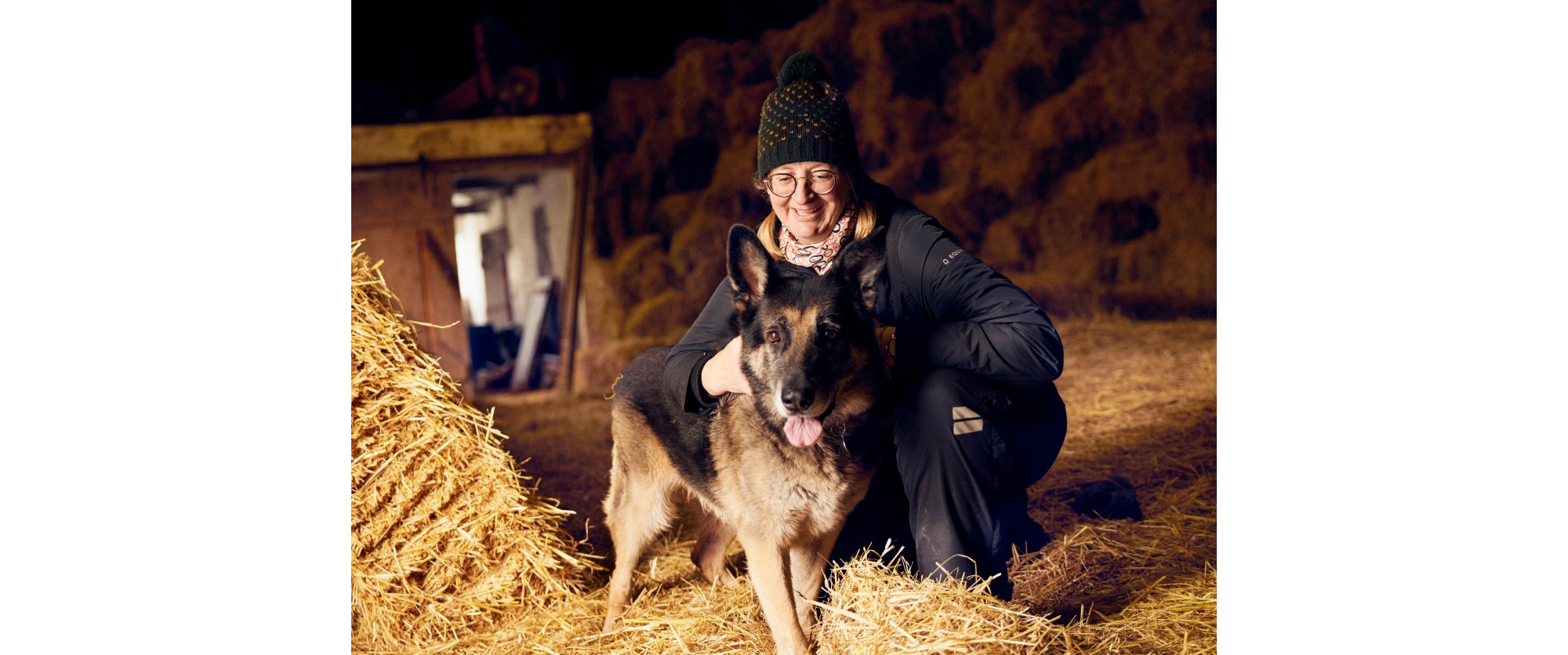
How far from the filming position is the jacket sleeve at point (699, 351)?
8.28 feet

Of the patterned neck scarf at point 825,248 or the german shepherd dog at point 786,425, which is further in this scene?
the patterned neck scarf at point 825,248

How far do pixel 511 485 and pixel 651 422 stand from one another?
2.05 feet

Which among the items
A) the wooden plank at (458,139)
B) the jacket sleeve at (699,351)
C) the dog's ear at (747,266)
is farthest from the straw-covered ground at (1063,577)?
the wooden plank at (458,139)

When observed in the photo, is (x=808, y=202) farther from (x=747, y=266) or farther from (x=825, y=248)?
(x=747, y=266)

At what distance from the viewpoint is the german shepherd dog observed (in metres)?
2.27

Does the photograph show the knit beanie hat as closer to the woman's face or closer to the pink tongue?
the woman's face

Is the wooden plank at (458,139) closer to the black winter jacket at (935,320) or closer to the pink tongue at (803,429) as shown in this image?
the black winter jacket at (935,320)

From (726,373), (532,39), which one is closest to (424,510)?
(726,373)

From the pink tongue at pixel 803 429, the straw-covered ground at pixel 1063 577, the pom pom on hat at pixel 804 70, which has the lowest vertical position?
the straw-covered ground at pixel 1063 577

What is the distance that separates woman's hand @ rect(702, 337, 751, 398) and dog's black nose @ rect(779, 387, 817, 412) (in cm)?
26

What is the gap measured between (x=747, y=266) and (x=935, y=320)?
575 mm

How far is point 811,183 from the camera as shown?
2.50 m
